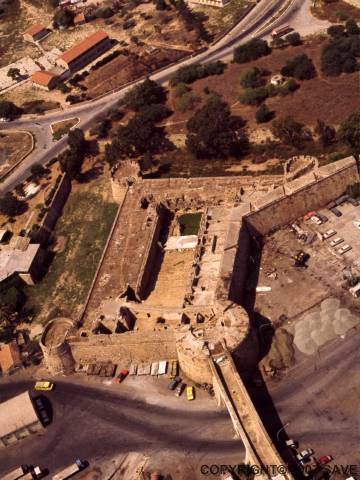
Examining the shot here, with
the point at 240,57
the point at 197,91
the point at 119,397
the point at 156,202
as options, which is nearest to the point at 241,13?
the point at 240,57

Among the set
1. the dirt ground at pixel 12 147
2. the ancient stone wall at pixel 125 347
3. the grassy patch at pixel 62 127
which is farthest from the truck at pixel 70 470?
the grassy patch at pixel 62 127

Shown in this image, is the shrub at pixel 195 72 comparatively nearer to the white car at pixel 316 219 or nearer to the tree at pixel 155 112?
the tree at pixel 155 112

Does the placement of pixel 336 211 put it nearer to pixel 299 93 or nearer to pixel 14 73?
→ pixel 299 93

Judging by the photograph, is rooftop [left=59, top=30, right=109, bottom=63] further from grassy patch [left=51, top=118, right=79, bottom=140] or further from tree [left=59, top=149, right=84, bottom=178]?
tree [left=59, top=149, right=84, bottom=178]

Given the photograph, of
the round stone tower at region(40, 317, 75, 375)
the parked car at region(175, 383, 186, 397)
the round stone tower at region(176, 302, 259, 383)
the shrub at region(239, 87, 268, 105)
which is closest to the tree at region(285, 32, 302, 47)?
the shrub at region(239, 87, 268, 105)

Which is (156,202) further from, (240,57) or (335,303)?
(240,57)

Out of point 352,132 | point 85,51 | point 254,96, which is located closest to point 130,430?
point 352,132
